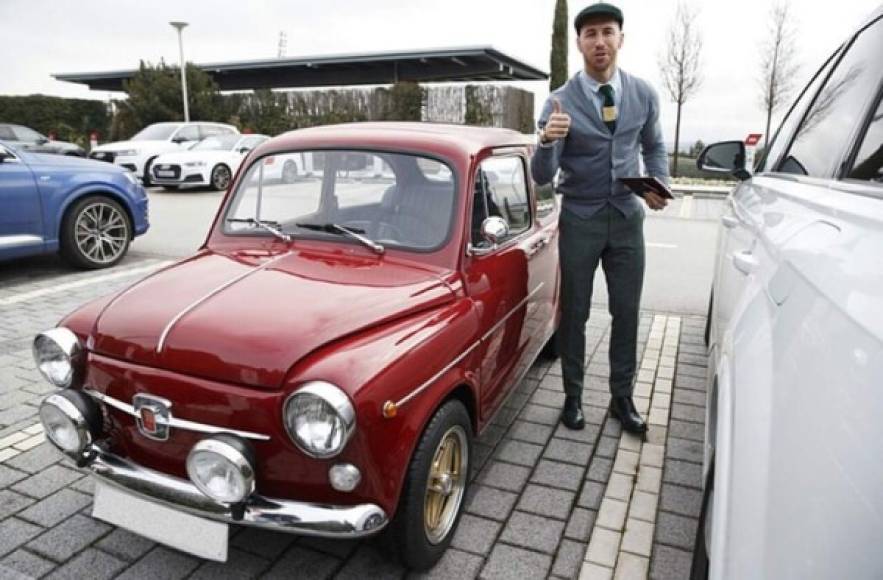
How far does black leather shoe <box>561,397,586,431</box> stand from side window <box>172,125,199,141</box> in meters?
15.9

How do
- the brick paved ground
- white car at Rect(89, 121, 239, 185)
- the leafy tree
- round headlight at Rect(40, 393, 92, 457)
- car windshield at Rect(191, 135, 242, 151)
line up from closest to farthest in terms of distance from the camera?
round headlight at Rect(40, 393, 92, 457), the brick paved ground, white car at Rect(89, 121, 239, 185), car windshield at Rect(191, 135, 242, 151), the leafy tree

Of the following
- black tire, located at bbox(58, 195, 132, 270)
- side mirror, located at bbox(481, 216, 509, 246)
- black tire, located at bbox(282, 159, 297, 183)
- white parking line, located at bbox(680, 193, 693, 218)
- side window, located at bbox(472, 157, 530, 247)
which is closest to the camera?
side mirror, located at bbox(481, 216, 509, 246)

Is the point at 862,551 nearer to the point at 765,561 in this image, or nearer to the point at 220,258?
the point at 765,561

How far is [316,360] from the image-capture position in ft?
6.92

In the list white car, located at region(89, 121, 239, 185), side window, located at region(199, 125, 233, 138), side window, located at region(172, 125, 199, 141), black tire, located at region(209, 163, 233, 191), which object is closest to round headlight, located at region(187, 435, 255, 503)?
black tire, located at region(209, 163, 233, 191)

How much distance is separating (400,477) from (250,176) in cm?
196

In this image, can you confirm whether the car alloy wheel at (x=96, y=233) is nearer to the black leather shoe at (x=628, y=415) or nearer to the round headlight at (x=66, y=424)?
the round headlight at (x=66, y=424)

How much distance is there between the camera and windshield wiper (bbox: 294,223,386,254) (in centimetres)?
294

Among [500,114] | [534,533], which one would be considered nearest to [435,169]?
[534,533]

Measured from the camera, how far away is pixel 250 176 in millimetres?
3424

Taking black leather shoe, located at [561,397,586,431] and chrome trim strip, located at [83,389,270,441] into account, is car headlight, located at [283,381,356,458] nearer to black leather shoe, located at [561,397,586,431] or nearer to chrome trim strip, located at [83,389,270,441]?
chrome trim strip, located at [83,389,270,441]

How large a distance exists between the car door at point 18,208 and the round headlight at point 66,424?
16.4ft

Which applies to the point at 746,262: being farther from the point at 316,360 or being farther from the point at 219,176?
the point at 219,176

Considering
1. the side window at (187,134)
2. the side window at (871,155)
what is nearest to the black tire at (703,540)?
the side window at (871,155)
